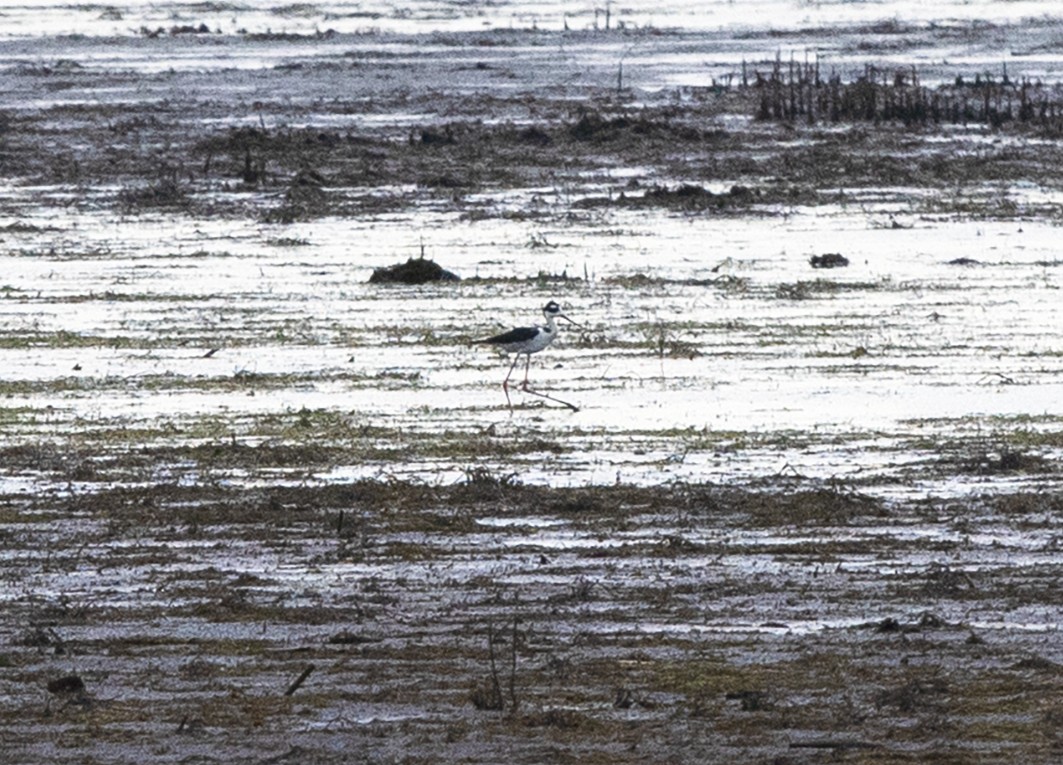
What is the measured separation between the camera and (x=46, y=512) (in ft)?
35.1

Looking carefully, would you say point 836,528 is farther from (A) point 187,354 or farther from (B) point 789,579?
(A) point 187,354

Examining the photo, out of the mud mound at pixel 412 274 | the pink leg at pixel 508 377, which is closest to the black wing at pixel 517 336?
the pink leg at pixel 508 377

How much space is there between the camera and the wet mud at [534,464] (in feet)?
23.5

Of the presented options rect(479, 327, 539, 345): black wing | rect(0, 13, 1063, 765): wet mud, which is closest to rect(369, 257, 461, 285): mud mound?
rect(0, 13, 1063, 765): wet mud

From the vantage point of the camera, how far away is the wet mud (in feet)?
23.5

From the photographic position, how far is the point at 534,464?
1213 centimetres

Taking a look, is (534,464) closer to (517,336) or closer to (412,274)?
(517,336)

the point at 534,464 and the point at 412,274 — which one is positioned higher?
the point at 534,464

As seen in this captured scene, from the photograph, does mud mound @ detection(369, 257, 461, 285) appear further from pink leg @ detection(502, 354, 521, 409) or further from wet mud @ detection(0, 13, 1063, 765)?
pink leg @ detection(502, 354, 521, 409)

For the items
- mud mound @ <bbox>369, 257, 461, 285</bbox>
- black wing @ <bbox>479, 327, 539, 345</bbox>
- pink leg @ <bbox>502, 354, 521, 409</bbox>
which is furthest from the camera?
mud mound @ <bbox>369, 257, 461, 285</bbox>

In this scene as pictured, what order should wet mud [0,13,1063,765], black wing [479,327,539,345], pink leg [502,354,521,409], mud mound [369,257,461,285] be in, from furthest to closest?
mud mound [369,257,461,285] < black wing [479,327,539,345] < pink leg [502,354,521,409] < wet mud [0,13,1063,765]

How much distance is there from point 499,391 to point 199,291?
19.1 feet

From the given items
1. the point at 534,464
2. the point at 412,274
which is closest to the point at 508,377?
the point at 534,464

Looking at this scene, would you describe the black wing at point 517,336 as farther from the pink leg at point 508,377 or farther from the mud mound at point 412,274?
the mud mound at point 412,274
